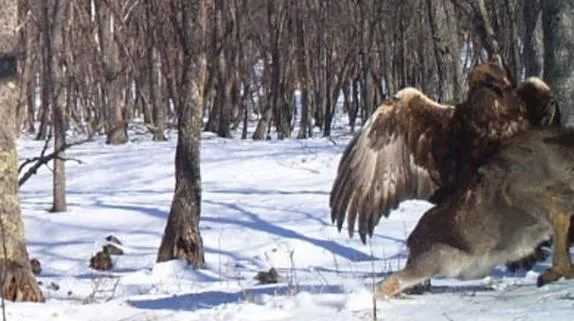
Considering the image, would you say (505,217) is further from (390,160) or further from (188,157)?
(188,157)

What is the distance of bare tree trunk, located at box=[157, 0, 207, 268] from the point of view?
1299 centimetres

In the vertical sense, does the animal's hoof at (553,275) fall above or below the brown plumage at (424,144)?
below

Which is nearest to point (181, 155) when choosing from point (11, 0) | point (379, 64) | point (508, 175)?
point (11, 0)

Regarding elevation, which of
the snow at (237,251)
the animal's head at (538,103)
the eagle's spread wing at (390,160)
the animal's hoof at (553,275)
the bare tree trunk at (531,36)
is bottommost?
the snow at (237,251)

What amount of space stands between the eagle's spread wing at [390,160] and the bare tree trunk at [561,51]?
171cm

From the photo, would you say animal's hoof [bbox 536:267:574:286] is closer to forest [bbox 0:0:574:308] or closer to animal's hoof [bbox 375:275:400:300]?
animal's hoof [bbox 375:275:400:300]

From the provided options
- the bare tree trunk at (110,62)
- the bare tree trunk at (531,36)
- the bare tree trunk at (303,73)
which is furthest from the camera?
the bare tree trunk at (303,73)

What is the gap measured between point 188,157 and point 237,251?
7.62 feet

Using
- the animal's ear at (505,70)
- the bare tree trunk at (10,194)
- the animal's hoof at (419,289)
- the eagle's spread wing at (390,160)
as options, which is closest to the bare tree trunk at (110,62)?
the animal's ear at (505,70)

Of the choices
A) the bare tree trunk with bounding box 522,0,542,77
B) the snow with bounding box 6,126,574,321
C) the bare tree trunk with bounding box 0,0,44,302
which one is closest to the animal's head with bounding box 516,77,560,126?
the snow with bounding box 6,126,574,321

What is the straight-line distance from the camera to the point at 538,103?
674 centimetres

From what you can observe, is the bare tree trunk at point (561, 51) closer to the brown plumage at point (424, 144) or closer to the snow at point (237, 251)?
the snow at point (237, 251)

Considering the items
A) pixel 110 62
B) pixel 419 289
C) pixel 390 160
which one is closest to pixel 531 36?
pixel 390 160

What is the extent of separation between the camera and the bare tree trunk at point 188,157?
12992 millimetres
